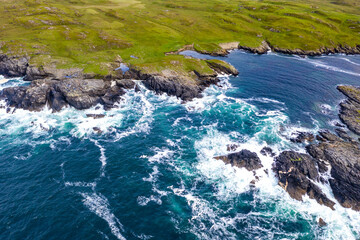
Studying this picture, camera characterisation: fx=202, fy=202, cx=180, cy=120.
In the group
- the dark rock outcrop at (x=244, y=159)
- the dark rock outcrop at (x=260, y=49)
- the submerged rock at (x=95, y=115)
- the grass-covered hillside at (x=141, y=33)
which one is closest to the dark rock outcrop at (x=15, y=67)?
the grass-covered hillside at (x=141, y=33)

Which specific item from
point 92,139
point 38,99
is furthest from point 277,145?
point 38,99

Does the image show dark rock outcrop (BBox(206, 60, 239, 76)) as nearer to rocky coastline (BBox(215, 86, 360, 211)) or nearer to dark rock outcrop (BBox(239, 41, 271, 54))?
dark rock outcrop (BBox(239, 41, 271, 54))

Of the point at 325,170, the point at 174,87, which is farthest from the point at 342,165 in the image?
the point at 174,87

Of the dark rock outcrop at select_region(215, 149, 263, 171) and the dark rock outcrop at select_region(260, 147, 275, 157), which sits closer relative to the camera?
the dark rock outcrop at select_region(215, 149, 263, 171)

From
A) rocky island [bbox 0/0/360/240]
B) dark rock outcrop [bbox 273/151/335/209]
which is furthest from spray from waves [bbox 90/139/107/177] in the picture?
dark rock outcrop [bbox 273/151/335/209]

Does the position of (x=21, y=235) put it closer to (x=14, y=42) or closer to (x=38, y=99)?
(x=38, y=99)

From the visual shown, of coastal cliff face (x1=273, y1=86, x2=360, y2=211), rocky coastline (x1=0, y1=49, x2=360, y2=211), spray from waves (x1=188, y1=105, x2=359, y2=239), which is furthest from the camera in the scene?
rocky coastline (x1=0, y1=49, x2=360, y2=211)

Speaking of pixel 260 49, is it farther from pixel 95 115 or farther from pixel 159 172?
pixel 159 172
